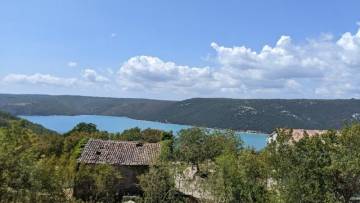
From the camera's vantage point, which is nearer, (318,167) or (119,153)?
(318,167)

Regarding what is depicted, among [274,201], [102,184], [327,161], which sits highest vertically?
[327,161]

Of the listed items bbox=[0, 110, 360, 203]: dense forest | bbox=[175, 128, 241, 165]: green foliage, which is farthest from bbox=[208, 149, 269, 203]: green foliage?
bbox=[175, 128, 241, 165]: green foliage

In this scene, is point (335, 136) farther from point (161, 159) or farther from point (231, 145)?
point (231, 145)

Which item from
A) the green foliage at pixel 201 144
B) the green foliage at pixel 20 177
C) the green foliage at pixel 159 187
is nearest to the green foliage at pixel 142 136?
the green foliage at pixel 201 144

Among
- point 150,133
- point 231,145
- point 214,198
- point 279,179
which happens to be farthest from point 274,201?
point 150,133

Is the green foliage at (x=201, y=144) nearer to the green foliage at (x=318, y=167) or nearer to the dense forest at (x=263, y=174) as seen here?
the dense forest at (x=263, y=174)

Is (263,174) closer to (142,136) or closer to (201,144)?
(201,144)

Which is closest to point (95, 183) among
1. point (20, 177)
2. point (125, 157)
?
point (125, 157)

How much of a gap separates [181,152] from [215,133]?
6.96 meters

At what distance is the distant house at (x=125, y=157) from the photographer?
5203 cm

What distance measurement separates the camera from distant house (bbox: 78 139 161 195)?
52.0m

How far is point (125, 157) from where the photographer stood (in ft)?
177

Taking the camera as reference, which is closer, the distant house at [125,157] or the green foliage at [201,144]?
the distant house at [125,157]

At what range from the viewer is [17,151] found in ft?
67.4
